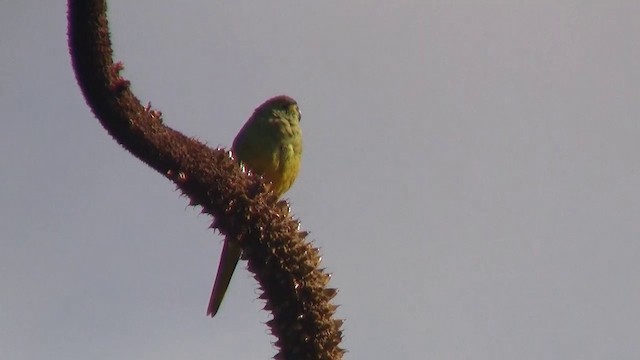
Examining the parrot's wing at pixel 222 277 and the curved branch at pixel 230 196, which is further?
the parrot's wing at pixel 222 277

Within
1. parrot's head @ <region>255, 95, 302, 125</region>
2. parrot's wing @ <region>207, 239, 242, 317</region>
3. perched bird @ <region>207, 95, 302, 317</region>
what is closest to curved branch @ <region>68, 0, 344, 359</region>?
parrot's wing @ <region>207, 239, 242, 317</region>

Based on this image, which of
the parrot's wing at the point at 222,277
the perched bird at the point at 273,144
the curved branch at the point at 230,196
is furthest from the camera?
the perched bird at the point at 273,144

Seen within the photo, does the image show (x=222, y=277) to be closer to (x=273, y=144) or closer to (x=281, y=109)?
(x=273, y=144)

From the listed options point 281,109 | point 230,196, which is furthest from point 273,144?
point 230,196

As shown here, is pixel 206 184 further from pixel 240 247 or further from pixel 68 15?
pixel 68 15

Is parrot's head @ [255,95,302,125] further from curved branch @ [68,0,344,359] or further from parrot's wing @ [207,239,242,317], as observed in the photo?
curved branch @ [68,0,344,359]

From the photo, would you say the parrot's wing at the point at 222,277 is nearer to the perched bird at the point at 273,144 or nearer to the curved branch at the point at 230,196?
the perched bird at the point at 273,144

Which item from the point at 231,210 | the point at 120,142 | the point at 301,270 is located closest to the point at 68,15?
the point at 120,142

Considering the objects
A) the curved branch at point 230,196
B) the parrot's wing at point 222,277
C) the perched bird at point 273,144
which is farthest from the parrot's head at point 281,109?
the curved branch at point 230,196
